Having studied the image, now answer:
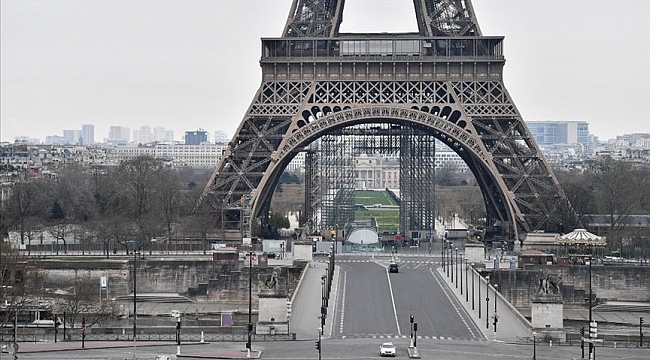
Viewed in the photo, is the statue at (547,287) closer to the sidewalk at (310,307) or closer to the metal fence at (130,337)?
the sidewalk at (310,307)

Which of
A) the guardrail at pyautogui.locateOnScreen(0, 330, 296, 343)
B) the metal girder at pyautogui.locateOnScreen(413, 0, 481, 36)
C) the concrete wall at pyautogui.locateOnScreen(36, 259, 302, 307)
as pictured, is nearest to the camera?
the guardrail at pyautogui.locateOnScreen(0, 330, 296, 343)

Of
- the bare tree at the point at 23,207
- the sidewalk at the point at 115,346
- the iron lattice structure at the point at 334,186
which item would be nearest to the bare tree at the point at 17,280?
the sidewalk at the point at 115,346

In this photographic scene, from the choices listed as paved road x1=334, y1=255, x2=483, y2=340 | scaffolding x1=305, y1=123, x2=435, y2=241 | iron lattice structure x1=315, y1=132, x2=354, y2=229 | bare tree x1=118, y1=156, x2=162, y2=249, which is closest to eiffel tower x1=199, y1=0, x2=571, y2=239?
bare tree x1=118, y1=156, x2=162, y2=249

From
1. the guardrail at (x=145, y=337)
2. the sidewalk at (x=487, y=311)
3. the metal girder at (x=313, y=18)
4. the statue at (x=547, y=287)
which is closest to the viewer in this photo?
the guardrail at (x=145, y=337)

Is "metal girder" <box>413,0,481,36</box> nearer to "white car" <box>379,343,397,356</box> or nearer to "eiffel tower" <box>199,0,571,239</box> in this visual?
"eiffel tower" <box>199,0,571,239</box>

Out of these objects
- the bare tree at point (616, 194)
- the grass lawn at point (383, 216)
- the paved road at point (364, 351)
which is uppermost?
the bare tree at point (616, 194)

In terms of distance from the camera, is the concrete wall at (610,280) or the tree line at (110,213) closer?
the concrete wall at (610,280)
